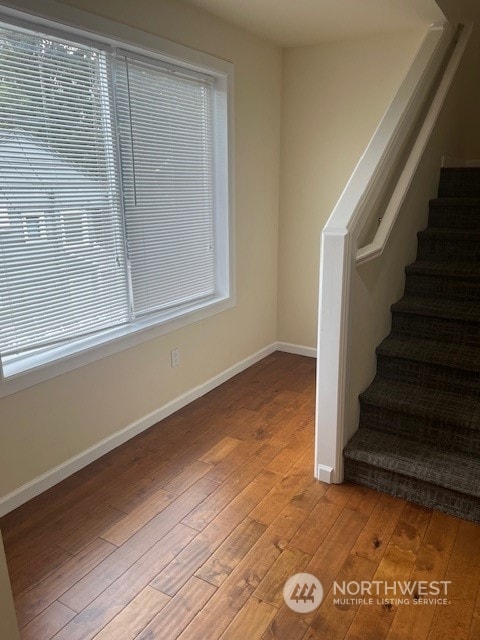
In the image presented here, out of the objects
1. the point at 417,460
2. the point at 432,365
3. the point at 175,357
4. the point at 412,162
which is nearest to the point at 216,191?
the point at 175,357

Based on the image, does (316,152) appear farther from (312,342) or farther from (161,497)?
(161,497)

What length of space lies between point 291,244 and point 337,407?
1994 millimetres

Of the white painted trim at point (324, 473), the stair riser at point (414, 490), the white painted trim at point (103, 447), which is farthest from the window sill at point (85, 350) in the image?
the stair riser at point (414, 490)

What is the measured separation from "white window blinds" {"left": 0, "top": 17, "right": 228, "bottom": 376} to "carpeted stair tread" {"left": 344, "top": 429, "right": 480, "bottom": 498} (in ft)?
4.48

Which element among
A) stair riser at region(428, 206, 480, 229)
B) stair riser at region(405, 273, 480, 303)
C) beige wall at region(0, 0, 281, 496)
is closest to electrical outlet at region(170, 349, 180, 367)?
beige wall at region(0, 0, 281, 496)

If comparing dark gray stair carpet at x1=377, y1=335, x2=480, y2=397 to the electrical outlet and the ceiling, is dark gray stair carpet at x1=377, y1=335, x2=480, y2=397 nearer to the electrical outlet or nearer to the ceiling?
the electrical outlet

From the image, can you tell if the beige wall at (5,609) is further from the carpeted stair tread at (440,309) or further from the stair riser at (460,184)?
the stair riser at (460,184)

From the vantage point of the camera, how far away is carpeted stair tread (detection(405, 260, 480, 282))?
2.70 m

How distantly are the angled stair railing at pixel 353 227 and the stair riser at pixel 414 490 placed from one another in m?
0.09

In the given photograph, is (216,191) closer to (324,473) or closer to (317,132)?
(317,132)

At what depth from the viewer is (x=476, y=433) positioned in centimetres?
217

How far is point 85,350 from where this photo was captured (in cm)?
239

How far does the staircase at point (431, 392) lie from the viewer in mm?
2139

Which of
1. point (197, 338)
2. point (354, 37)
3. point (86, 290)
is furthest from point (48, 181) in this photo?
point (354, 37)
